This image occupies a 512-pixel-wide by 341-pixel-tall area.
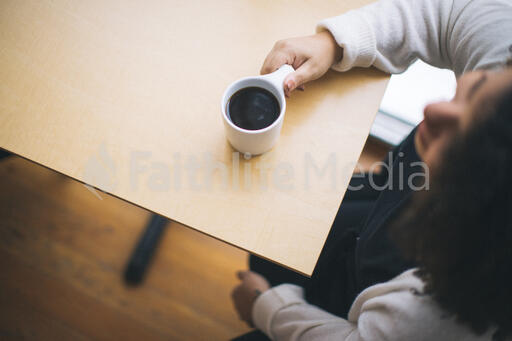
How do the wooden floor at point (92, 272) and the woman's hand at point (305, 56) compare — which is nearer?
the woman's hand at point (305, 56)

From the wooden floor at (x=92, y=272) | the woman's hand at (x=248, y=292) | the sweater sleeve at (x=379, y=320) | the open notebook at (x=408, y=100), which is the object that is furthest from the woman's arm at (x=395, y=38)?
the wooden floor at (x=92, y=272)

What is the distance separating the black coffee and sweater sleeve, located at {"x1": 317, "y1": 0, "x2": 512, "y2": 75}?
0.55ft

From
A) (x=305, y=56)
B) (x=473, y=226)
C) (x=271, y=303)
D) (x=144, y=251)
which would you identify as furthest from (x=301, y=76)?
(x=144, y=251)

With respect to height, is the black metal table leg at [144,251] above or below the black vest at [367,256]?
below

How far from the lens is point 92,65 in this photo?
1.82 ft

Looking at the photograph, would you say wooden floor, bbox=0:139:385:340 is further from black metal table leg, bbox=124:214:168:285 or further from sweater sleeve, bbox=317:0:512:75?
sweater sleeve, bbox=317:0:512:75

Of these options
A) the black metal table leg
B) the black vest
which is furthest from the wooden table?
the black metal table leg

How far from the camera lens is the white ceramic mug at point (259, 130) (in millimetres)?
433

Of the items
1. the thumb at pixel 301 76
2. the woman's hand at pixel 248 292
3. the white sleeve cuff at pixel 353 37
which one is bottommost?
the woman's hand at pixel 248 292

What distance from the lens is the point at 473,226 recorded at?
315 millimetres

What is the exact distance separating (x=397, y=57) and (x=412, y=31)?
0.05 metres

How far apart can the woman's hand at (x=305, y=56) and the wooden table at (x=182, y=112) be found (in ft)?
0.14

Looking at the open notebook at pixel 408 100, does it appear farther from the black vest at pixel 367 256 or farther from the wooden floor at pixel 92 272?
the wooden floor at pixel 92 272

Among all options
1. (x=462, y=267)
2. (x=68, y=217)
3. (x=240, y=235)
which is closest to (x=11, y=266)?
(x=68, y=217)
